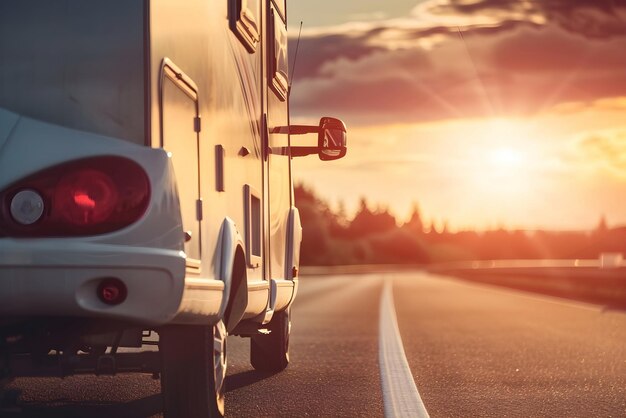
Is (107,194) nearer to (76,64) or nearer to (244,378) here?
(76,64)

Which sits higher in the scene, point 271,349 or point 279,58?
point 279,58

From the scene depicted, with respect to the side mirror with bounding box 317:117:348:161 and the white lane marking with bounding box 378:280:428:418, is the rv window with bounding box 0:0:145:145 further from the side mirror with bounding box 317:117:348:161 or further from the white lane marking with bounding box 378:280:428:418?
the side mirror with bounding box 317:117:348:161

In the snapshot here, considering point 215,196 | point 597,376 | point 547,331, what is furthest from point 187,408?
point 547,331

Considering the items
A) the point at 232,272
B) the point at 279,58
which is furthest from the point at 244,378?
the point at 232,272

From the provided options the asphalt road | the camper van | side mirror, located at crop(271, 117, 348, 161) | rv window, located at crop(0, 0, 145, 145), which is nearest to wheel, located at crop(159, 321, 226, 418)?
the camper van

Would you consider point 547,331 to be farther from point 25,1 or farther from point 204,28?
point 25,1

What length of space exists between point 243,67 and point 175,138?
2.10 m

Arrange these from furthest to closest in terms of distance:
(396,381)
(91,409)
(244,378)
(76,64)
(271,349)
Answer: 1. (271,349)
2. (244,378)
3. (396,381)
4. (91,409)
5. (76,64)

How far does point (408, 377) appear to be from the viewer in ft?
32.0

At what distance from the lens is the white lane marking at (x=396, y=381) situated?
7.73 meters

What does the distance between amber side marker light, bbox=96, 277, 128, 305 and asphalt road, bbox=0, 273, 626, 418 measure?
896 millimetres

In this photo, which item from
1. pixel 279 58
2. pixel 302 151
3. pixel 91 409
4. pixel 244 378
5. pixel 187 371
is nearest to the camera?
pixel 187 371

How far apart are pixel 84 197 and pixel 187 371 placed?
1.34 m

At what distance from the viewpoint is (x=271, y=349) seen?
1020 cm
